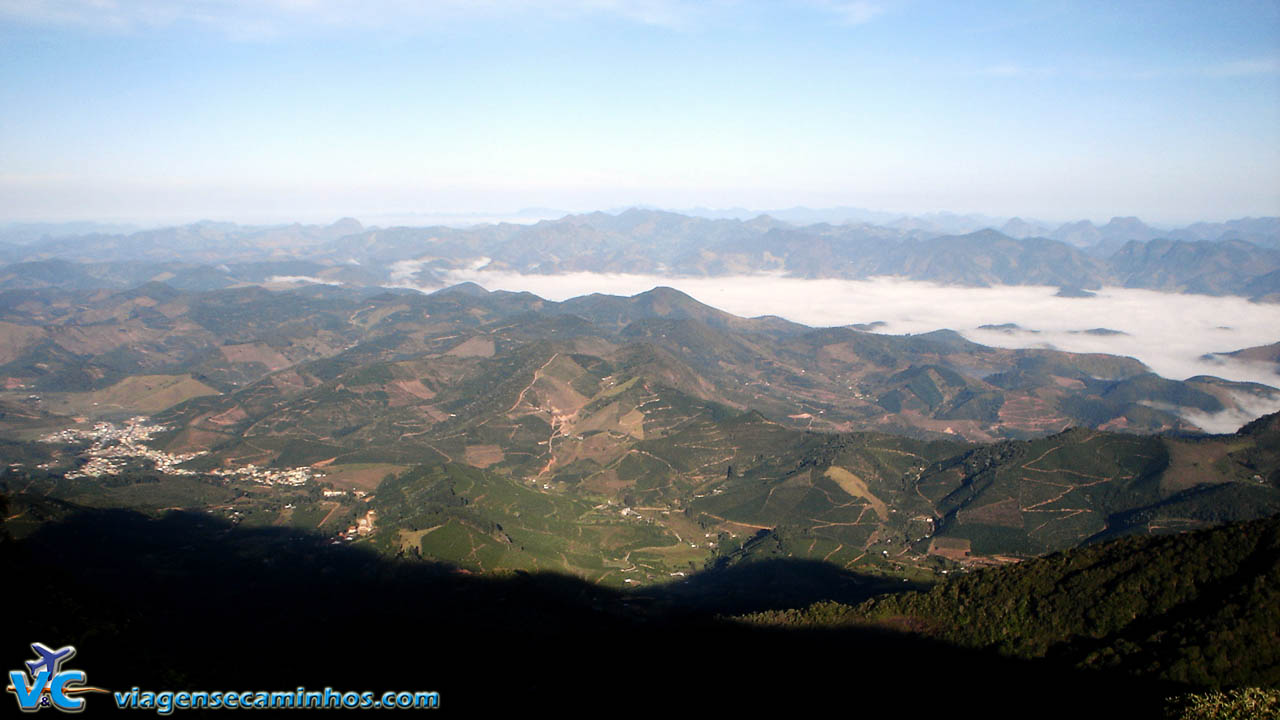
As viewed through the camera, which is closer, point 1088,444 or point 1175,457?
point 1175,457

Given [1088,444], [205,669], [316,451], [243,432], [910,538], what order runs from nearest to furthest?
[205,669] < [910,538] < [1088,444] < [316,451] < [243,432]

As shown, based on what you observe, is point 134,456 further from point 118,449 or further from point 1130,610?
point 1130,610

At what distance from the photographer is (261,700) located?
38.2 metres

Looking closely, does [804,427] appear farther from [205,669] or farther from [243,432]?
[205,669]

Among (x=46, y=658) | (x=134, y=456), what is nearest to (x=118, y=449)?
(x=134, y=456)

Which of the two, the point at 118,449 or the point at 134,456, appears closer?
the point at 134,456

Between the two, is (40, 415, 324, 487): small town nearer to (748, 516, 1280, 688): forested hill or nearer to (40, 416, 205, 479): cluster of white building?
(40, 416, 205, 479): cluster of white building

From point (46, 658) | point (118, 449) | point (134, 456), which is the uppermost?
point (46, 658)

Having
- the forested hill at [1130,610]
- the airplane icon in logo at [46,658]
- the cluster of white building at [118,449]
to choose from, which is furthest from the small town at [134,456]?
the forested hill at [1130,610]

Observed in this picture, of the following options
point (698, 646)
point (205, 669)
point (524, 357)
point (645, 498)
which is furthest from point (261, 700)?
point (524, 357)

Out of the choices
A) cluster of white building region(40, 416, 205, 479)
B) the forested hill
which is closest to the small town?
cluster of white building region(40, 416, 205, 479)

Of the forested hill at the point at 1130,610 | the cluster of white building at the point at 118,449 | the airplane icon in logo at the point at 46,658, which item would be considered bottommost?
the cluster of white building at the point at 118,449

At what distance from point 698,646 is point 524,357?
145 meters

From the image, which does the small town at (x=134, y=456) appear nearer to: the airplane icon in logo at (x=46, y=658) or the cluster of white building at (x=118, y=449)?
the cluster of white building at (x=118, y=449)
